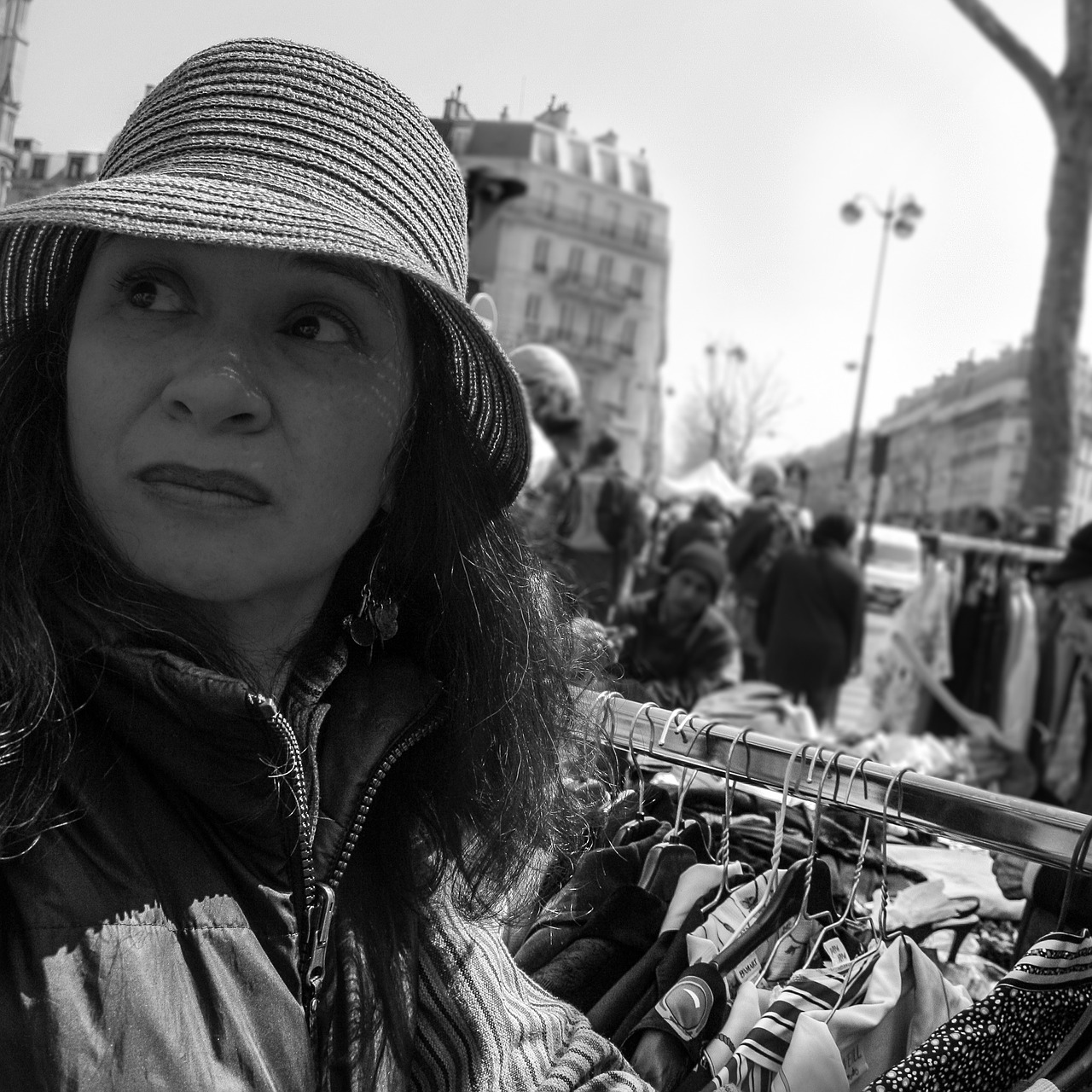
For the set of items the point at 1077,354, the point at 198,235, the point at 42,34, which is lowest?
the point at 198,235

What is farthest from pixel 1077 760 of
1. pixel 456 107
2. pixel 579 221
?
pixel 456 107

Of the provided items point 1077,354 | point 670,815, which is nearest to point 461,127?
point 670,815

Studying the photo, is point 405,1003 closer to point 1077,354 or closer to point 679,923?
point 679,923

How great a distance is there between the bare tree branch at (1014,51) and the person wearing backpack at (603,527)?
5.54 metres

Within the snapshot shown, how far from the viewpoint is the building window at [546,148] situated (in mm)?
2428

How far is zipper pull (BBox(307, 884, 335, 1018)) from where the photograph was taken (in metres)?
1.09

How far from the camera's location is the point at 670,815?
168 cm

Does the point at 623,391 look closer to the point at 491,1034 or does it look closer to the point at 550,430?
the point at 550,430

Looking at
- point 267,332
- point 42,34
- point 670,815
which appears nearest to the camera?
point 267,332

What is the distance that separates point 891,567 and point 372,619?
61.6 ft

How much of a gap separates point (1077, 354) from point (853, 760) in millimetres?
8793

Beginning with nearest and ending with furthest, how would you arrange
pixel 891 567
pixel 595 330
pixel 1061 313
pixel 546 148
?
1. pixel 546 148
2. pixel 1061 313
3. pixel 891 567
4. pixel 595 330

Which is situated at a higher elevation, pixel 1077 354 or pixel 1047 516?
pixel 1077 354

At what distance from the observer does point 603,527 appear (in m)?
5.80
